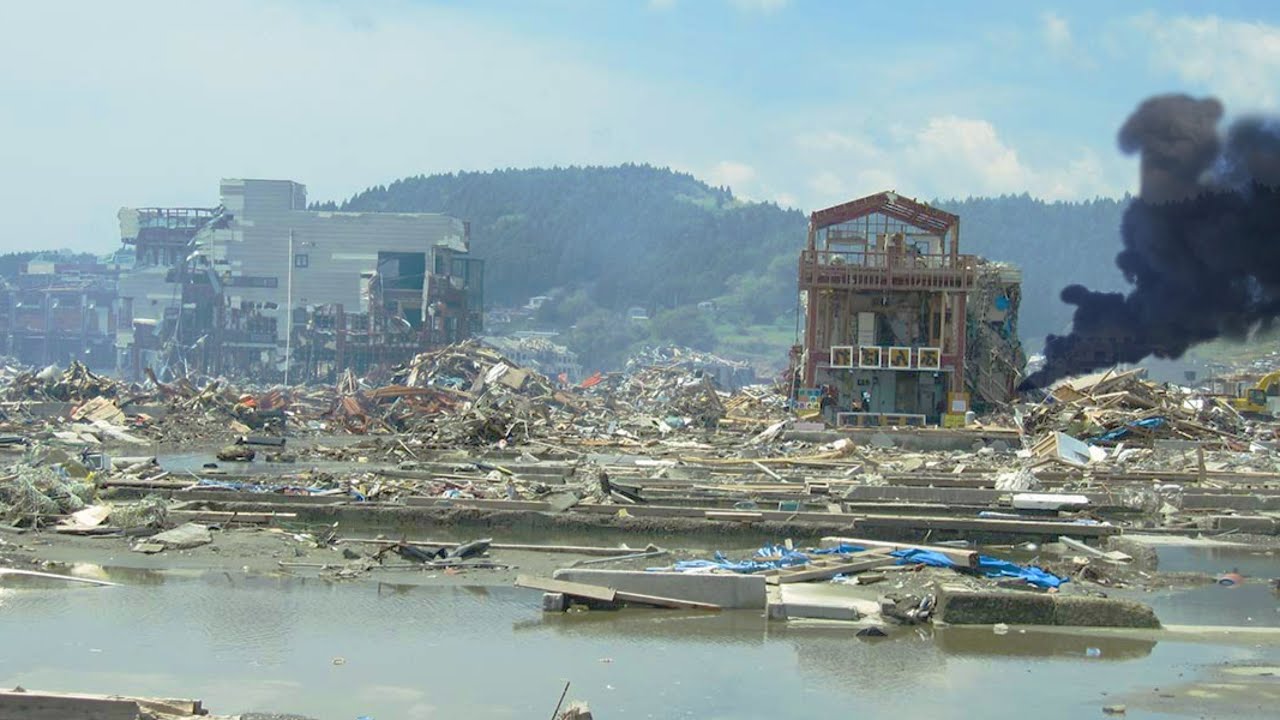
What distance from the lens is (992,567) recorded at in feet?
61.0

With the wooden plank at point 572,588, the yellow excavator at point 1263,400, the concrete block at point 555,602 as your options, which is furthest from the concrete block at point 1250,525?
the yellow excavator at point 1263,400

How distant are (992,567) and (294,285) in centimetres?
9535

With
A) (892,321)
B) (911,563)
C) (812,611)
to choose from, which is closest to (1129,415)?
(892,321)

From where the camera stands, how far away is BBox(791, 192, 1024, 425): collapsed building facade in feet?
159

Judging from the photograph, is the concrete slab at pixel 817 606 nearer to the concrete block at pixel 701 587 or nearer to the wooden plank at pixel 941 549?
the concrete block at pixel 701 587

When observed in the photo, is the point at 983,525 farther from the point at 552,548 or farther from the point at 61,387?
the point at 61,387

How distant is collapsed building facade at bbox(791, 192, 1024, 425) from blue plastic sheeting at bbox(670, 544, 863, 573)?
26390 mm

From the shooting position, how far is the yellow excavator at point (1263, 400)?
46.6 meters

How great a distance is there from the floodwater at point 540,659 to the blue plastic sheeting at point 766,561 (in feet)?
5.15

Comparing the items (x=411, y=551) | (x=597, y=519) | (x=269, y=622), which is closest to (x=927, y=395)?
(x=597, y=519)

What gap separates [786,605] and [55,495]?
41.7 ft

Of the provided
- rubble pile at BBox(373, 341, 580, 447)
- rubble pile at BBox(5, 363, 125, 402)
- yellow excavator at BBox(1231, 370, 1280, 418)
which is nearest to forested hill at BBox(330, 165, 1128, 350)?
rubble pile at BBox(373, 341, 580, 447)

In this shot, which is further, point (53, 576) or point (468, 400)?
point (468, 400)

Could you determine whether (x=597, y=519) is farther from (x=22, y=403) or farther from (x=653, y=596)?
(x=22, y=403)
